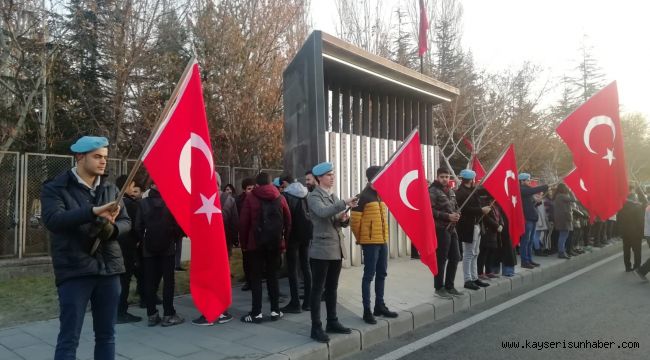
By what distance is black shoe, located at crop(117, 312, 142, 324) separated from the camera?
581 centimetres

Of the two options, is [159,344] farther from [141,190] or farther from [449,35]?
[449,35]

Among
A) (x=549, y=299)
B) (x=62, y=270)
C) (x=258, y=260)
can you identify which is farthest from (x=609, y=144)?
(x=62, y=270)

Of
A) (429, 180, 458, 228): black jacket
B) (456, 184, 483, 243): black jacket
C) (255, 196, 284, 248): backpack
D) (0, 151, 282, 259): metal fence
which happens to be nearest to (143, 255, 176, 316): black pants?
(255, 196, 284, 248): backpack

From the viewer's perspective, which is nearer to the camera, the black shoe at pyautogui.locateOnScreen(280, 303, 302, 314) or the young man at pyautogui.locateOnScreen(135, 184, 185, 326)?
the young man at pyautogui.locateOnScreen(135, 184, 185, 326)

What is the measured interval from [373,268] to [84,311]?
331cm

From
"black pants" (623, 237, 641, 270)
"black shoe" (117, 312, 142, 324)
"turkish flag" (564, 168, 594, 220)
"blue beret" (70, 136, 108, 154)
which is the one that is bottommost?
"black shoe" (117, 312, 142, 324)

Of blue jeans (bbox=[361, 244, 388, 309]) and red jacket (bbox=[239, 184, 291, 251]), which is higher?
red jacket (bbox=[239, 184, 291, 251])

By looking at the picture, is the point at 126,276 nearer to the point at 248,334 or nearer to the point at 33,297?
the point at 248,334

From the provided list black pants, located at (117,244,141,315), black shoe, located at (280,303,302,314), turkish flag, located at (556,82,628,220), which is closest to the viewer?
black pants, located at (117,244,141,315)

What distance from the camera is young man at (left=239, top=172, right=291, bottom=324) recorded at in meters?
5.82

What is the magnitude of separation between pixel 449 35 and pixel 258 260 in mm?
25156

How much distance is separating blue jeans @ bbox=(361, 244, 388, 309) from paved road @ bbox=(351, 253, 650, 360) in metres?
0.59

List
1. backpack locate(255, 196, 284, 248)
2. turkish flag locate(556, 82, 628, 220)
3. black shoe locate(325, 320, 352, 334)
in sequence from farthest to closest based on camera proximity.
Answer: turkish flag locate(556, 82, 628, 220) → backpack locate(255, 196, 284, 248) → black shoe locate(325, 320, 352, 334)

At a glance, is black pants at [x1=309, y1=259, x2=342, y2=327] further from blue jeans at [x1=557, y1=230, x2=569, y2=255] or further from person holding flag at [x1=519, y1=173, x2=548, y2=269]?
blue jeans at [x1=557, y1=230, x2=569, y2=255]
